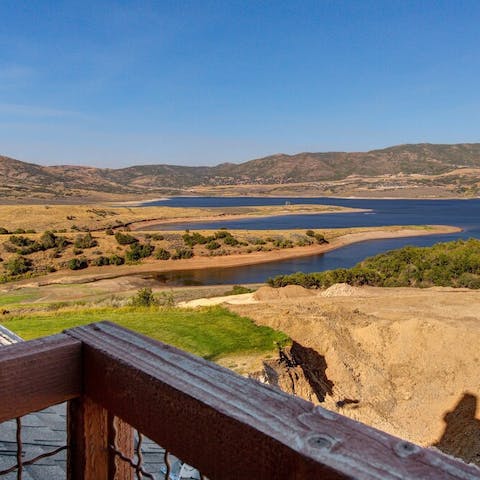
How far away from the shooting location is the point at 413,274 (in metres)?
26.5

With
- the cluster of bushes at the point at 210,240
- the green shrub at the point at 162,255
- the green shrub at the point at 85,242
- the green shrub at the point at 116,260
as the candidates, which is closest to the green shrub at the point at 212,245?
the cluster of bushes at the point at 210,240

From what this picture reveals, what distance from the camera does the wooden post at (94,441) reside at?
4.10 feet

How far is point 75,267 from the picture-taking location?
117ft

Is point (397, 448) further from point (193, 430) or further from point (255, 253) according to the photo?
point (255, 253)

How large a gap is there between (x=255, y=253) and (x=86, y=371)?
4225 centimetres

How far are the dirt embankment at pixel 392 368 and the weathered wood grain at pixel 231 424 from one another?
325 inches

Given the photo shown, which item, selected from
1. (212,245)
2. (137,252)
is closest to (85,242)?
(137,252)

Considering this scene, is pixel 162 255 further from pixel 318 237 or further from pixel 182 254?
pixel 318 237

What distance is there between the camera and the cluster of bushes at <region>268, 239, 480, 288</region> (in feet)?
81.6

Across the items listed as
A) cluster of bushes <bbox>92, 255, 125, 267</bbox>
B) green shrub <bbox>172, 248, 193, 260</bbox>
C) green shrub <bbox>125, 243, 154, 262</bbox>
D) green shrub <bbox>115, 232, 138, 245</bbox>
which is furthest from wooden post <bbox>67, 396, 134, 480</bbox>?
green shrub <bbox>115, 232, 138, 245</bbox>

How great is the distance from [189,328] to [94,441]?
975 cm

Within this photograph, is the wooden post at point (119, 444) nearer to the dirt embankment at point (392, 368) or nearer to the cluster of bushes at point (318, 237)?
the dirt embankment at point (392, 368)

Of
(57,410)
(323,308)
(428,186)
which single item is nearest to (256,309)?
(323,308)

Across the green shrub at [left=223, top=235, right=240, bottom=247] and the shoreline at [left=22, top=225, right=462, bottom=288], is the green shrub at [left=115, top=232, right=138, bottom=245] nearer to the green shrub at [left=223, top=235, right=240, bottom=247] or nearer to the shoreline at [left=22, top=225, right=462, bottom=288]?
the shoreline at [left=22, top=225, right=462, bottom=288]
